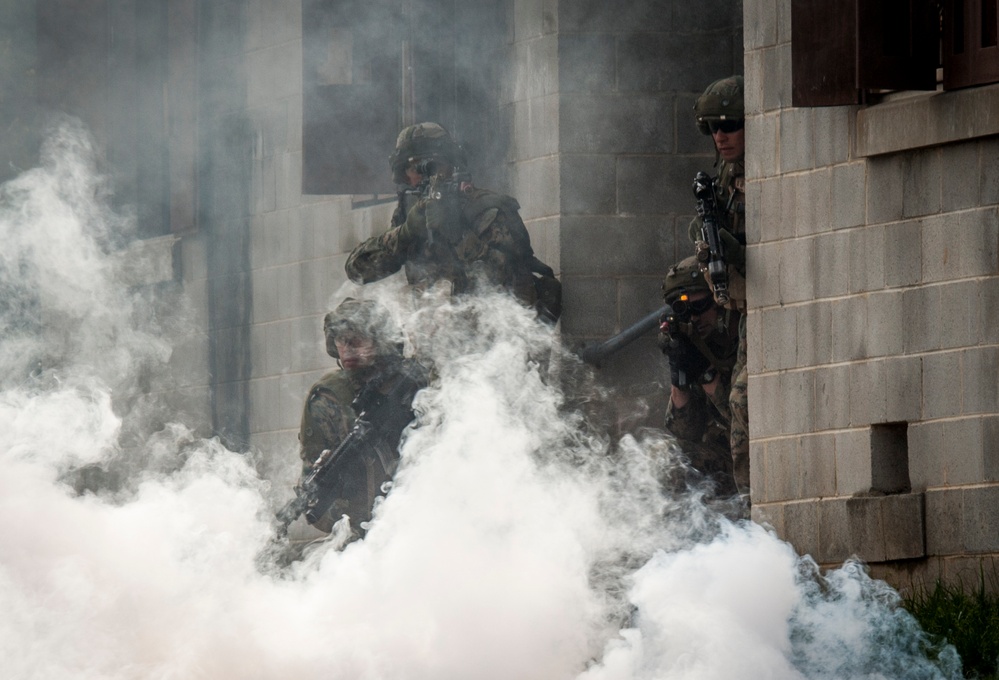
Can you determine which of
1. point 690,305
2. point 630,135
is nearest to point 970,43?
point 690,305

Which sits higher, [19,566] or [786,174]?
Result: [786,174]

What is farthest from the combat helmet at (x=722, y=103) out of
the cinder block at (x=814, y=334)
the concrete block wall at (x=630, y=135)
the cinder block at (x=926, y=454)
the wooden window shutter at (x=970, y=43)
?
the cinder block at (x=926, y=454)

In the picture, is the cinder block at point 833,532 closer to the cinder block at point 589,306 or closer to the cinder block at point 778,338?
the cinder block at point 778,338

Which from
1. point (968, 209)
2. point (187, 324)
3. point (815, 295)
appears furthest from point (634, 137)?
point (187, 324)

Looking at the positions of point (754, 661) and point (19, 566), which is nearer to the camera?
point (754, 661)

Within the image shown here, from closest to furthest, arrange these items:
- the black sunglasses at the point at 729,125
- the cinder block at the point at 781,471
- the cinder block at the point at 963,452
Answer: the cinder block at the point at 963,452 → the cinder block at the point at 781,471 → the black sunglasses at the point at 729,125

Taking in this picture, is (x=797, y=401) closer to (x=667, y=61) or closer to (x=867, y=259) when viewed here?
(x=867, y=259)

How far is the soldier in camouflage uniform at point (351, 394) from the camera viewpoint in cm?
1405

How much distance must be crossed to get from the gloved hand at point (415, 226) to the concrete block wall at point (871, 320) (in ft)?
9.77

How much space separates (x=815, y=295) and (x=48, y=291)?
9120 mm

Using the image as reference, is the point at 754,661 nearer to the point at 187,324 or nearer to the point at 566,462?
the point at 566,462

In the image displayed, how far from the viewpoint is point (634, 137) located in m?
13.9

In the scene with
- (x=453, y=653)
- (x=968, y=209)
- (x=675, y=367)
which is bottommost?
(x=453, y=653)

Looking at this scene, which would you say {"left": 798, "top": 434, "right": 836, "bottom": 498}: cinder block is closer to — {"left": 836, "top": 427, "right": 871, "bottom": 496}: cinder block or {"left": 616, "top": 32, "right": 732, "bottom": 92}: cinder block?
{"left": 836, "top": 427, "right": 871, "bottom": 496}: cinder block
